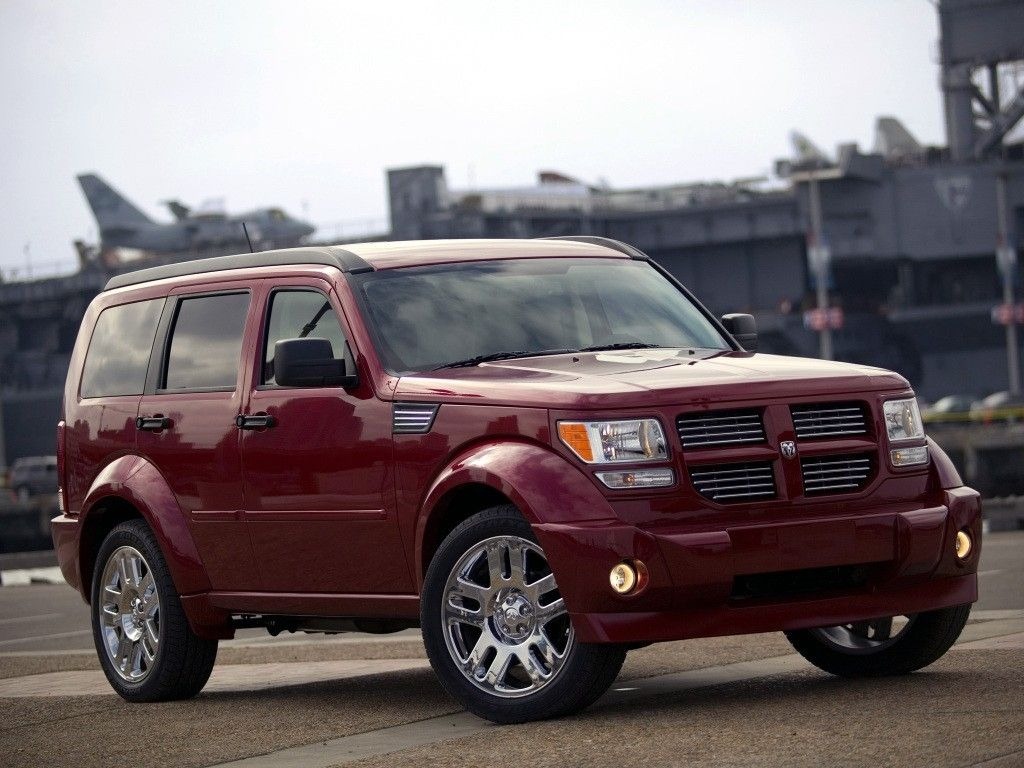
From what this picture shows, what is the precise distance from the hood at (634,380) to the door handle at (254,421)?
0.85 metres

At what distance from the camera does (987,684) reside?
24.3ft

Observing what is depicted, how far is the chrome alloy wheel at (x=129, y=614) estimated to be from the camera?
9.01m

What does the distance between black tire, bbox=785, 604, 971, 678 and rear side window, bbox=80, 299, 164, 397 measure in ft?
11.9

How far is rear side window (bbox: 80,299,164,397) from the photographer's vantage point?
935cm

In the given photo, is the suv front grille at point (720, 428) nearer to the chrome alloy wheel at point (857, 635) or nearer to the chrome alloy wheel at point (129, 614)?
the chrome alloy wheel at point (857, 635)

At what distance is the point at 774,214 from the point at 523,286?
92.8 metres

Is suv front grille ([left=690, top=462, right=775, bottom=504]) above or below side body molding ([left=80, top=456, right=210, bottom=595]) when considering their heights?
above

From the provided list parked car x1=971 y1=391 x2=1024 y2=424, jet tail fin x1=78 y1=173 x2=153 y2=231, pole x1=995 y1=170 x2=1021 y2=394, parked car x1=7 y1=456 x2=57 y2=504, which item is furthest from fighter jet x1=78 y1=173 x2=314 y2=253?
parked car x1=971 y1=391 x2=1024 y2=424

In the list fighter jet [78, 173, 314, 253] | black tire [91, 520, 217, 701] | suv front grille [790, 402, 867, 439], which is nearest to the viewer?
suv front grille [790, 402, 867, 439]

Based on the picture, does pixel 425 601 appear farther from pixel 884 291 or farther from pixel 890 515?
pixel 884 291

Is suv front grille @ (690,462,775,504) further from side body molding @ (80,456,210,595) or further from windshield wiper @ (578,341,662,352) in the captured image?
side body molding @ (80,456,210,595)

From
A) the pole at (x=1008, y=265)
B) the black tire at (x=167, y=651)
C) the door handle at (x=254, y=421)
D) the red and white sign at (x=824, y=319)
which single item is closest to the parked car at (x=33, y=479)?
the red and white sign at (x=824, y=319)

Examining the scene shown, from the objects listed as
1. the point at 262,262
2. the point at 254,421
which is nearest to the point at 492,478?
the point at 254,421

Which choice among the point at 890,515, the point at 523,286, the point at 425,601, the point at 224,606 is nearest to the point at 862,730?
the point at 890,515
